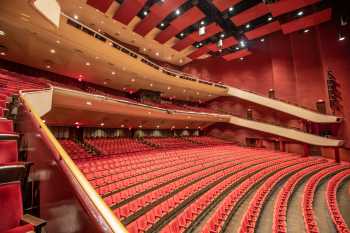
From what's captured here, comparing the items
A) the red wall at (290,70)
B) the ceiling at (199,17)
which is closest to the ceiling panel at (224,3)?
the ceiling at (199,17)

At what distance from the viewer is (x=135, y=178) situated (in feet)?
10.8

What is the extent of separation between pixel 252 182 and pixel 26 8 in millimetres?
4613

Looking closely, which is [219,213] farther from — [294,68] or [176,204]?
[294,68]

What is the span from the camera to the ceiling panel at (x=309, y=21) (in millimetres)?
6113

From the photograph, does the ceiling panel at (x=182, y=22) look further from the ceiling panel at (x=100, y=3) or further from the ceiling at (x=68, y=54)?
the ceiling panel at (x=100, y=3)

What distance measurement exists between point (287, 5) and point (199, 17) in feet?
7.89

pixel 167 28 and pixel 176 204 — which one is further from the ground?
pixel 167 28

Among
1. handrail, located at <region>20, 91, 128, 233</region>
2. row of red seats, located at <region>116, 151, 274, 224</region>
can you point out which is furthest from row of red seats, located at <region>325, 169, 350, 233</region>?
handrail, located at <region>20, 91, 128, 233</region>

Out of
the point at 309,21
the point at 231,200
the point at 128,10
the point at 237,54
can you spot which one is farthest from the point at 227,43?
the point at 231,200

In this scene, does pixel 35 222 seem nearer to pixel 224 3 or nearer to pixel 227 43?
pixel 224 3

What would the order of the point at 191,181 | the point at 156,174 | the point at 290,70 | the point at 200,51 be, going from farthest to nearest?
the point at 200,51, the point at 290,70, the point at 156,174, the point at 191,181

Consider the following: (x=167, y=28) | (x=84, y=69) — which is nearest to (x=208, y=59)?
(x=167, y=28)

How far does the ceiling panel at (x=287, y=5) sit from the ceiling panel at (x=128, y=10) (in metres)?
3.56

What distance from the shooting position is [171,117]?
300 inches
